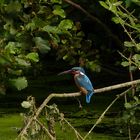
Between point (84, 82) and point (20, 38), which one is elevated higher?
point (20, 38)

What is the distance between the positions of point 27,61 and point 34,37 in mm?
173

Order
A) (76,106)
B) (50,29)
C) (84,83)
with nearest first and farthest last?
(84,83) < (50,29) < (76,106)

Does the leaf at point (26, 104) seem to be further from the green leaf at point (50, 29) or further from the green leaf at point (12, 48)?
the green leaf at point (50, 29)

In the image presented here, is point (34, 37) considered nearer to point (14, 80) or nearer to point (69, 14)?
point (14, 80)

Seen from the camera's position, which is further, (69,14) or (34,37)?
(69,14)

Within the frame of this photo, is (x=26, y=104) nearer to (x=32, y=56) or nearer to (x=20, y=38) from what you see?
(x=32, y=56)

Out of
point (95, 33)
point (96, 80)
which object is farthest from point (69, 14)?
point (96, 80)

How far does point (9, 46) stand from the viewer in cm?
385

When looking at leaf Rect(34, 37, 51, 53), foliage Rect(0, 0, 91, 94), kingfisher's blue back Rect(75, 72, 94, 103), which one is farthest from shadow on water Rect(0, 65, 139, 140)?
kingfisher's blue back Rect(75, 72, 94, 103)

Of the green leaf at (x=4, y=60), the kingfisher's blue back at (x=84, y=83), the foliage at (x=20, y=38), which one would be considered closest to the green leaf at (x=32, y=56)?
the foliage at (x=20, y=38)

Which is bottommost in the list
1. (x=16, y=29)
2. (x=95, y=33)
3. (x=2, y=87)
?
(x=95, y=33)

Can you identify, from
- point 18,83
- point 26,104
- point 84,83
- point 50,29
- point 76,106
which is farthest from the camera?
point 76,106

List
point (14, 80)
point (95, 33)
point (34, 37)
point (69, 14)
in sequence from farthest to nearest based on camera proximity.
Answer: point (95, 33), point (69, 14), point (34, 37), point (14, 80)

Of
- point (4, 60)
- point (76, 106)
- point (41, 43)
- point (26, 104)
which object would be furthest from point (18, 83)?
point (76, 106)
